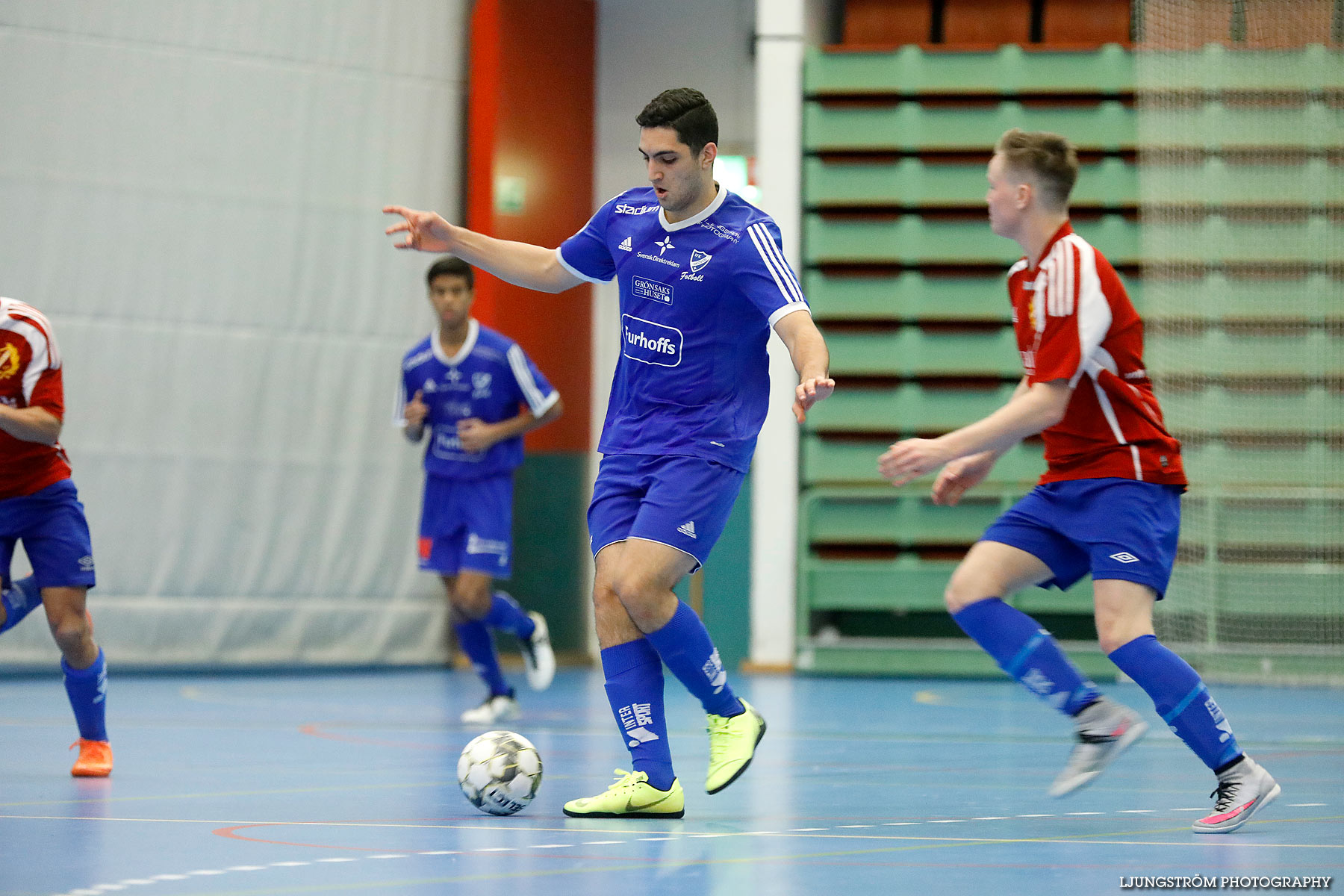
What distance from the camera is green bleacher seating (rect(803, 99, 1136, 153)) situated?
1120cm

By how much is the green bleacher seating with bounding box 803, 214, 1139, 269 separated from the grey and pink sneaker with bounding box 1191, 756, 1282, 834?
736 cm

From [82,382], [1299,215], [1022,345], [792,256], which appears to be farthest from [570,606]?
[1022,345]

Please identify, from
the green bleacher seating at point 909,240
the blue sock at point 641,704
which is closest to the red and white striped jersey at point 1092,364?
the blue sock at point 641,704

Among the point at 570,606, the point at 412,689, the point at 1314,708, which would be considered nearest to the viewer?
the point at 1314,708

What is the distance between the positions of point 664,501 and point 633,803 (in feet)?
2.75

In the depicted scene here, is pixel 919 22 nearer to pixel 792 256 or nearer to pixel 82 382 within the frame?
pixel 792 256

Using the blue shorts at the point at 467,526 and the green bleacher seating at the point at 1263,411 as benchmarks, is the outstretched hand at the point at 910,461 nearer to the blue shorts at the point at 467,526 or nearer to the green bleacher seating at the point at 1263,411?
the blue shorts at the point at 467,526

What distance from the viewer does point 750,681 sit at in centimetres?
1052

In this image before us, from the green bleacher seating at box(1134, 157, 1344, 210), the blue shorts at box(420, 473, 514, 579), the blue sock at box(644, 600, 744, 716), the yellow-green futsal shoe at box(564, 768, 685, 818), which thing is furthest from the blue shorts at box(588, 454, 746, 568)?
the green bleacher seating at box(1134, 157, 1344, 210)

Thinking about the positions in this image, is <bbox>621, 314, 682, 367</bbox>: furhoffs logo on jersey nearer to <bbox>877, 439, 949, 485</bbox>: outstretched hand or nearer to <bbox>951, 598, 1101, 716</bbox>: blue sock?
<bbox>877, 439, 949, 485</bbox>: outstretched hand

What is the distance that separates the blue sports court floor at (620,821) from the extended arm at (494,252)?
1.60 meters

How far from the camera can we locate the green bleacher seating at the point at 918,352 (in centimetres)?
1129

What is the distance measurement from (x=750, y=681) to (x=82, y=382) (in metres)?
4.67

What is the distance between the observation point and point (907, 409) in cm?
1130
